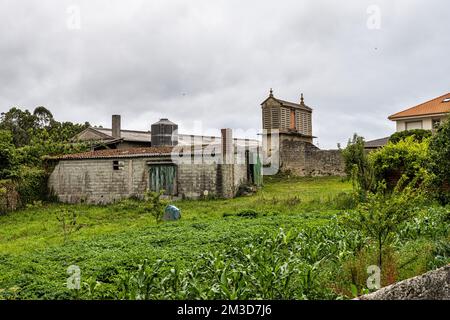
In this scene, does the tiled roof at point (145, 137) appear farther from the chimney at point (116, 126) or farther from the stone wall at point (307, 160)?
the stone wall at point (307, 160)

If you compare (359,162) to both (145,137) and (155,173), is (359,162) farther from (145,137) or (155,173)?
(145,137)

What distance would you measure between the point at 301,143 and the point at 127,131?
46.7 ft

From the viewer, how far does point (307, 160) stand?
2802 cm

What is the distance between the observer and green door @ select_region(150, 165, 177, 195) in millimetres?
21109

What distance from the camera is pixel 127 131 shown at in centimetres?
3503

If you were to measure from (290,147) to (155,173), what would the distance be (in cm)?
1036

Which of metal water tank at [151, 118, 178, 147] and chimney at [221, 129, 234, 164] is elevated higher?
metal water tank at [151, 118, 178, 147]

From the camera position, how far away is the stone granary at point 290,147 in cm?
2755

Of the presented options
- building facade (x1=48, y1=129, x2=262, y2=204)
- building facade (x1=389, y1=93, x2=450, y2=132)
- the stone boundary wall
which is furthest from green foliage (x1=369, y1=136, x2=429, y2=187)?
building facade (x1=389, y1=93, x2=450, y2=132)

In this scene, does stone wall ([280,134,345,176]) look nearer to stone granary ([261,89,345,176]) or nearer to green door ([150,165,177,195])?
stone granary ([261,89,345,176])

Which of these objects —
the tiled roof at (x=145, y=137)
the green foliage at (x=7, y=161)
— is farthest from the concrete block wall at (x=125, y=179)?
the tiled roof at (x=145, y=137)

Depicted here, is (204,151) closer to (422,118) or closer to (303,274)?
(303,274)

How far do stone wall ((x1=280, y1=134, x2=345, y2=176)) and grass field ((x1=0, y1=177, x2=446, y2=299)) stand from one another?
862 cm

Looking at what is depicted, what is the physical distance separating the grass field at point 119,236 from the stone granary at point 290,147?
864 centimetres
